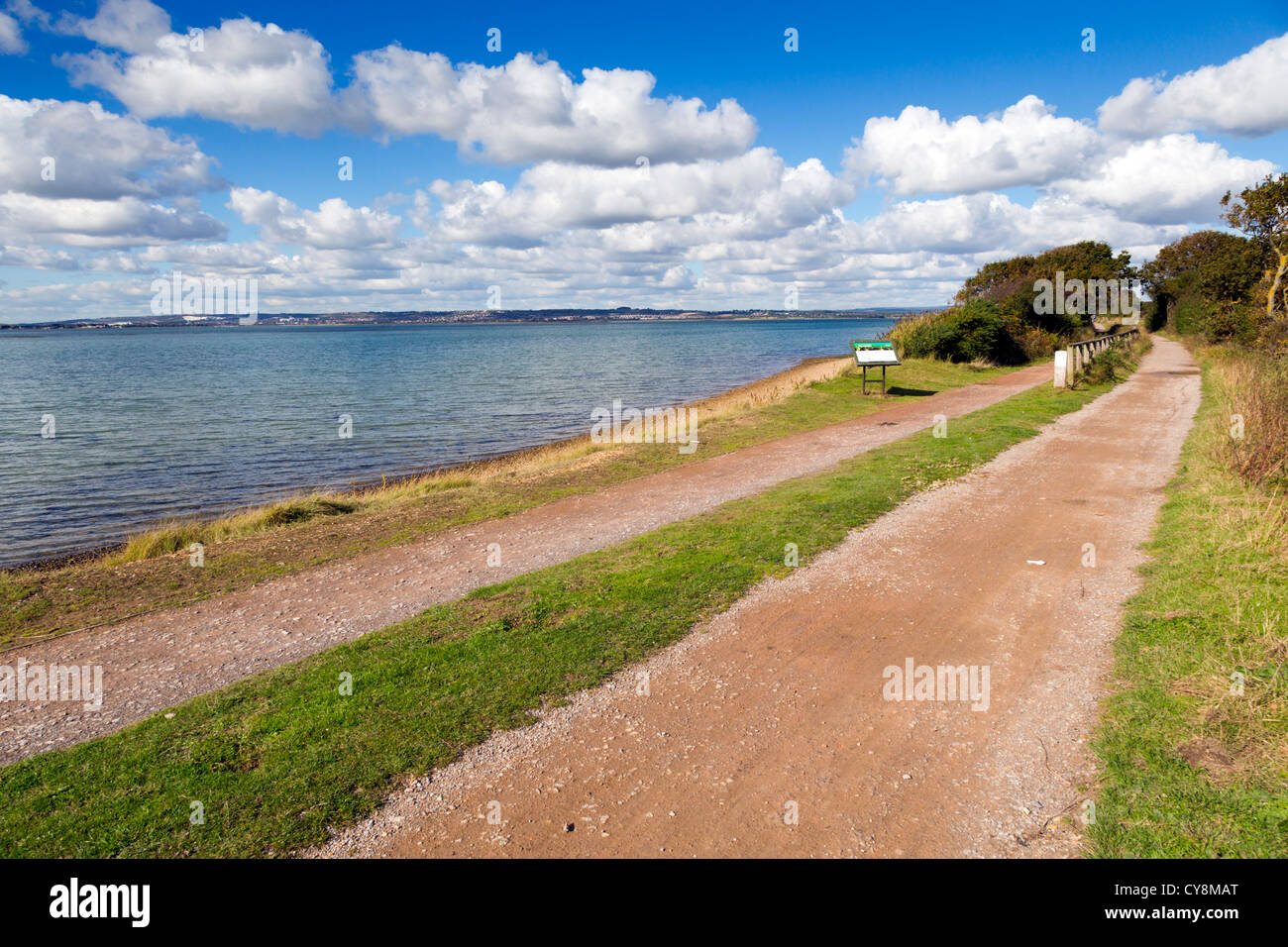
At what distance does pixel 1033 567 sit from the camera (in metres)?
9.50

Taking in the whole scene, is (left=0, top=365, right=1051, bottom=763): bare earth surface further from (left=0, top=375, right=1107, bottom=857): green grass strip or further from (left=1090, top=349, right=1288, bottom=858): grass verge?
(left=1090, top=349, right=1288, bottom=858): grass verge

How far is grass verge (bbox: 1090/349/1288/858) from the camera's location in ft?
14.7

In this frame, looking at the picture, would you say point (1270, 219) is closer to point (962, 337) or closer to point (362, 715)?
point (962, 337)

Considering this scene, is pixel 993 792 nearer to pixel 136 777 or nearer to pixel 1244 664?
pixel 1244 664

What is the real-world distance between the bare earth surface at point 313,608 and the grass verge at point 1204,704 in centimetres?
720

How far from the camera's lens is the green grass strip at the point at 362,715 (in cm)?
484

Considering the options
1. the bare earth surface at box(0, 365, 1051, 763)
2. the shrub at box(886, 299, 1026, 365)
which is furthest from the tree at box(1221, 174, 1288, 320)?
the bare earth surface at box(0, 365, 1051, 763)

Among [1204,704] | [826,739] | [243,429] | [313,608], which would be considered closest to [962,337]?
[243,429]

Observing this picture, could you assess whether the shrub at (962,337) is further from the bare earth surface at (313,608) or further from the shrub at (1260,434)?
the bare earth surface at (313,608)

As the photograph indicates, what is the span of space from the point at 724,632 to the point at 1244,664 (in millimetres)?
4540

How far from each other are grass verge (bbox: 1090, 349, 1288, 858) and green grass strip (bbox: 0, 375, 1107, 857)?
403 centimetres

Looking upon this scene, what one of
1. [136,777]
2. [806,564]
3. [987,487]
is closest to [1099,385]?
[987,487]

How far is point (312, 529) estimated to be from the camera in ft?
44.1

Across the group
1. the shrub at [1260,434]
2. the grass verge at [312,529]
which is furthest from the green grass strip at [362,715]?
the shrub at [1260,434]
